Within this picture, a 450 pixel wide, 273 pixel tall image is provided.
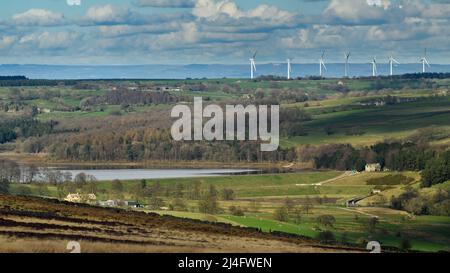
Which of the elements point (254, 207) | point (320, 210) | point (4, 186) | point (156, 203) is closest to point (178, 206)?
point (156, 203)

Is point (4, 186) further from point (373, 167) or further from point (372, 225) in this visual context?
point (373, 167)

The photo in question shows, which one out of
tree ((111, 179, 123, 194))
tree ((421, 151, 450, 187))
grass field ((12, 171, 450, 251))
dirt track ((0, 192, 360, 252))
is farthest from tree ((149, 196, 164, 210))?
tree ((421, 151, 450, 187))

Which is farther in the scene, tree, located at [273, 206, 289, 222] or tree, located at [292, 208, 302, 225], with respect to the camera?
tree, located at [273, 206, 289, 222]

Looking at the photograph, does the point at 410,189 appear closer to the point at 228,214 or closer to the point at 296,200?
the point at 296,200

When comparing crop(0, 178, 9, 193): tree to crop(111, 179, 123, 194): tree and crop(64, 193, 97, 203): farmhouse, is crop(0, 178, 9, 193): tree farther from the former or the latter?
crop(111, 179, 123, 194): tree

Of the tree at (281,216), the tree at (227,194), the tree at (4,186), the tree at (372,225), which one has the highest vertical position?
the tree at (372,225)

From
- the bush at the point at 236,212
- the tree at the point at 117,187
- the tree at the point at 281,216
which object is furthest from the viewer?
the tree at the point at 117,187

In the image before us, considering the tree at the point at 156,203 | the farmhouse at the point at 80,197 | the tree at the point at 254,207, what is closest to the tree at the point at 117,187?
the farmhouse at the point at 80,197

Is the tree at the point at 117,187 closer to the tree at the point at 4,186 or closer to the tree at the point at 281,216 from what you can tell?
the tree at the point at 4,186

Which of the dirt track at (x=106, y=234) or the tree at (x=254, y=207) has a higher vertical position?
the dirt track at (x=106, y=234)

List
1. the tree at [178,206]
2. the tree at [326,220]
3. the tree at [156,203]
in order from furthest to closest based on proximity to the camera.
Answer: the tree at [156,203], the tree at [178,206], the tree at [326,220]

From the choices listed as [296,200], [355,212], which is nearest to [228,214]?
[355,212]
